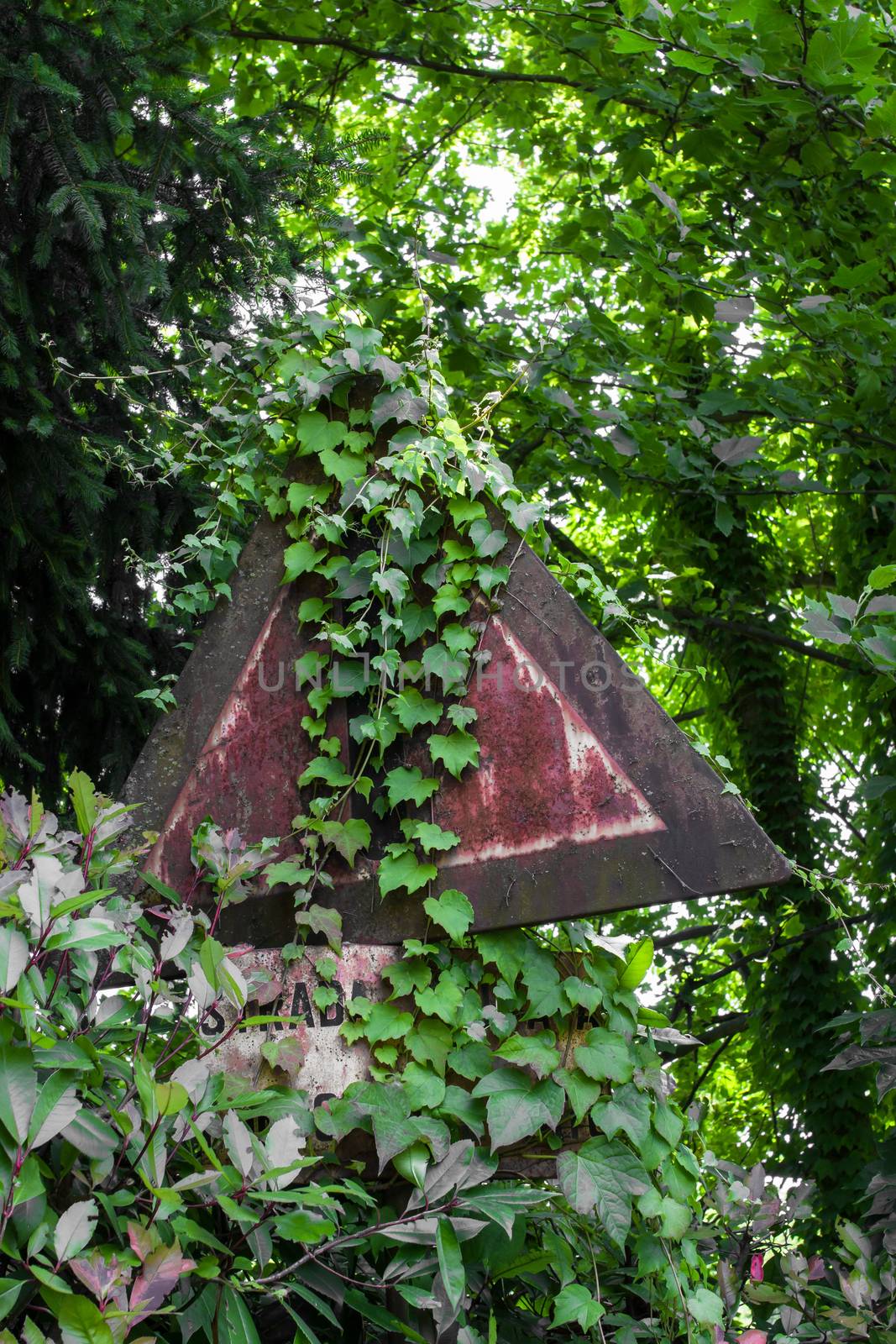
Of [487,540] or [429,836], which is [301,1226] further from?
[487,540]

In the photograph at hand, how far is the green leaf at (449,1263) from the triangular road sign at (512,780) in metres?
0.53

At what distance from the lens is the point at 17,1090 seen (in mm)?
1335

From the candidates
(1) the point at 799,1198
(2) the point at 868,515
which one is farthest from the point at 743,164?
(1) the point at 799,1198

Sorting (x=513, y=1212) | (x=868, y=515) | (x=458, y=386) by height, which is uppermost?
(x=458, y=386)

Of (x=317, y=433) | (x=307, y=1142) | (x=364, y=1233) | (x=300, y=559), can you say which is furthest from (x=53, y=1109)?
(x=317, y=433)

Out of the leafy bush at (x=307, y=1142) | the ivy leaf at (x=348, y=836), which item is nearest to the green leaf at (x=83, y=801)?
the leafy bush at (x=307, y=1142)

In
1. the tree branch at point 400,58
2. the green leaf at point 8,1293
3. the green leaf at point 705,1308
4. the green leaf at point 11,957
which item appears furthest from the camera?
the tree branch at point 400,58

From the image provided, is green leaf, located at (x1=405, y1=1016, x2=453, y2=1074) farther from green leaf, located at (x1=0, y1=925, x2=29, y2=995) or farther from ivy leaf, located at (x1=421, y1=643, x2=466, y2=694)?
green leaf, located at (x1=0, y1=925, x2=29, y2=995)

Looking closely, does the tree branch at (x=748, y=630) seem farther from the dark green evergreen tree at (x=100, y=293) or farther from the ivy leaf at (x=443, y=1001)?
the ivy leaf at (x=443, y=1001)

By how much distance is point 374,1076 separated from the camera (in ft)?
6.57

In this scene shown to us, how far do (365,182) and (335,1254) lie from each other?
145 inches

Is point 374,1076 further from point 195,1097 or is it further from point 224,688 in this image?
point 224,688

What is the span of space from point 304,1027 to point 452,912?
0.33m

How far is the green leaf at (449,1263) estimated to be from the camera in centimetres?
169
